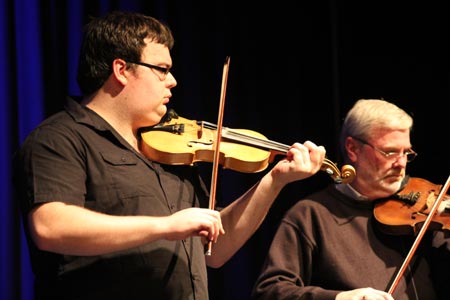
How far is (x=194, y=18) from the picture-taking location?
Answer: 3.10m

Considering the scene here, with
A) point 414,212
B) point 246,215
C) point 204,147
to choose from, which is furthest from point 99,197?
point 414,212

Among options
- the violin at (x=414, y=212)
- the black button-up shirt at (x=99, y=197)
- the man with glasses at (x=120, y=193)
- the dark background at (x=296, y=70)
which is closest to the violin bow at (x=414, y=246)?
the violin at (x=414, y=212)

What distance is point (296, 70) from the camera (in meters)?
3.43

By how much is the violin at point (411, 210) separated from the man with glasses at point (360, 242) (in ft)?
0.14

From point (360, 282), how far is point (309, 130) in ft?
4.07

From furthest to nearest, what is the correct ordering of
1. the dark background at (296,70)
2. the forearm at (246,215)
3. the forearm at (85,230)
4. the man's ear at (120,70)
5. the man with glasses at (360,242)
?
1. the dark background at (296,70)
2. the man with glasses at (360,242)
3. the forearm at (246,215)
4. the man's ear at (120,70)
5. the forearm at (85,230)

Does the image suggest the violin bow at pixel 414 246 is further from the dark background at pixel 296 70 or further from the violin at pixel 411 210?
the dark background at pixel 296 70

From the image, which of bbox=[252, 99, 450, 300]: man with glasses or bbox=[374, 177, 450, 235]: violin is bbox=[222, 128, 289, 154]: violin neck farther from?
bbox=[374, 177, 450, 235]: violin

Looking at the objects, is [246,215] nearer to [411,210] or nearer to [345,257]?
[345,257]

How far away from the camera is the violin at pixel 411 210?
2.38 metres

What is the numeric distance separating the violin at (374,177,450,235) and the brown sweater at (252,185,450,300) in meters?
0.06

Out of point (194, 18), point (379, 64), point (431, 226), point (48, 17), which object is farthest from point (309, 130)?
point (48, 17)

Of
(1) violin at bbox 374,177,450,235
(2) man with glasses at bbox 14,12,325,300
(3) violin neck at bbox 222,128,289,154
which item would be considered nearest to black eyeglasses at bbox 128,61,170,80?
(2) man with glasses at bbox 14,12,325,300

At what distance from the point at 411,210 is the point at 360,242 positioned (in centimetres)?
21
